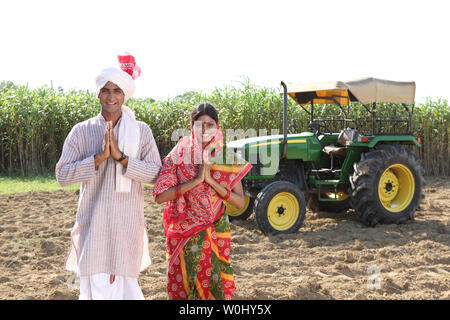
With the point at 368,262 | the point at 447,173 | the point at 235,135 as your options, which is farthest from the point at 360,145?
the point at 447,173

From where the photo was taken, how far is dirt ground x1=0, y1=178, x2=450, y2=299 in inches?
174

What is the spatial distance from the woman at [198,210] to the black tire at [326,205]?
483 centimetres

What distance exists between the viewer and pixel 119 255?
116 inches

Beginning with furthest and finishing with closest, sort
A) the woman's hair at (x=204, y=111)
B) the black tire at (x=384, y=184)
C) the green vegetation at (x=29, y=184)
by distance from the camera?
1. the green vegetation at (x=29, y=184)
2. the black tire at (x=384, y=184)
3. the woman's hair at (x=204, y=111)

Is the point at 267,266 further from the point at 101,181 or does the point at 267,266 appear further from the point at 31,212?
the point at 31,212

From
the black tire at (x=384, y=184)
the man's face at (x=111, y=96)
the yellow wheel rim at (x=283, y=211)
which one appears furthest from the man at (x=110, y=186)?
the black tire at (x=384, y=184)

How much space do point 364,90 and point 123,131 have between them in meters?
4.51

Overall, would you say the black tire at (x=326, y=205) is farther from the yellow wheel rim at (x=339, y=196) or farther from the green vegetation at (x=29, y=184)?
the green vegetation at (x=29, y=184)

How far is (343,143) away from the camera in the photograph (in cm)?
704

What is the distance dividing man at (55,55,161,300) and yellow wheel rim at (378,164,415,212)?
4.84 meters

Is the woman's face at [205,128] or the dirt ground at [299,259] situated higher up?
the woman's face at [205,128]

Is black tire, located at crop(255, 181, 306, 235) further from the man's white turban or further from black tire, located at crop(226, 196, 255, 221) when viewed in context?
the man's white turban

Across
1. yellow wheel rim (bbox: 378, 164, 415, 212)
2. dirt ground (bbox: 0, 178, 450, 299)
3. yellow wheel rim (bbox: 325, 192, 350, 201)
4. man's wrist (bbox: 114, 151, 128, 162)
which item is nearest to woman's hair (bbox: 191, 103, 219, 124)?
man's wrist (bbox: 114, 151, 128, 162)

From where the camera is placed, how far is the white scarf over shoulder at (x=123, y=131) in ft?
9.52
